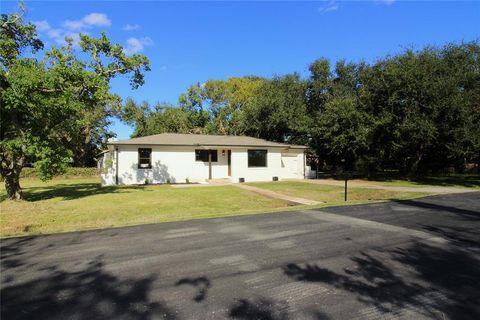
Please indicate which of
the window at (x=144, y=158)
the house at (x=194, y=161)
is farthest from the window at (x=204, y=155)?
the window at (x=144, y=158)

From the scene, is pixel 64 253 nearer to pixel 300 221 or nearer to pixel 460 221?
pixel 300 221

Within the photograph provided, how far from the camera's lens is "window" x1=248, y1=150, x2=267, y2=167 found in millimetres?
25984

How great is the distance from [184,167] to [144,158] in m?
2.74

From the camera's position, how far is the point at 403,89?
2350 centimetres

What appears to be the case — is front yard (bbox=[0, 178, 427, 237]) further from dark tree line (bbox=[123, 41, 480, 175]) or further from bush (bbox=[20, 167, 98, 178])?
bush (bbox=[20, 167, 98, 178])

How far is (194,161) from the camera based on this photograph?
2489cm

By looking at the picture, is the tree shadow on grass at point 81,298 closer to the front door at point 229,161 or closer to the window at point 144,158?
the window at point 144,158

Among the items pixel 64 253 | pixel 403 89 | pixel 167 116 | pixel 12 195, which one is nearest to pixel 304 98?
pixel 403 89

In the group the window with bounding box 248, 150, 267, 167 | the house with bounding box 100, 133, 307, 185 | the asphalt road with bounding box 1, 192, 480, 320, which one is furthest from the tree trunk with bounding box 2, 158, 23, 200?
the window with bounding box 248, 150, 267, 167

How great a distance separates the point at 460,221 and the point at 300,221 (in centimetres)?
387

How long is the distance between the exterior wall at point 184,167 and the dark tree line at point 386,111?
4541mm

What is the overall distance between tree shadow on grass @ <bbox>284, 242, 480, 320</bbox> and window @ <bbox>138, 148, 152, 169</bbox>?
19.5 m

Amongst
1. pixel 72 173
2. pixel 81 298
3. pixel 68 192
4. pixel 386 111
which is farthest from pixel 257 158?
pixel 81 298

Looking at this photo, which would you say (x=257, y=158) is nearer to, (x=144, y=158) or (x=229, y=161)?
(x=229, y=161)
